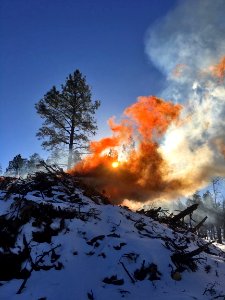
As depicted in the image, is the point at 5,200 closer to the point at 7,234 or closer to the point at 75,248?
the point at 7,234

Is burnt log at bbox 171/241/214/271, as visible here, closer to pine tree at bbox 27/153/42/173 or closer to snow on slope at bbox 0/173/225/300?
snow on slope at bbox 0/173/225/300

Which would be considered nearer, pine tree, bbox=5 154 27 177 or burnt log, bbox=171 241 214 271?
burnt log, bbox=171 241 214 271

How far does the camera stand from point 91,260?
6.44 meters

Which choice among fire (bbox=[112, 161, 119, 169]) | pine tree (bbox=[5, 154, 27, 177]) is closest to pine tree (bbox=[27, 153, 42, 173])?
pine tree (bbox=[5, 154, 27, 177])

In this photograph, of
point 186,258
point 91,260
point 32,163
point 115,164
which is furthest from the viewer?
point 32,163

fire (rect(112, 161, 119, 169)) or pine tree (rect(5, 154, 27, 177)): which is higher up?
pine tree (rect(5, 154, 27, 177))

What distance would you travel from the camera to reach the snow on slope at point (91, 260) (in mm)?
5474

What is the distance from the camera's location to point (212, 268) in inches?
297

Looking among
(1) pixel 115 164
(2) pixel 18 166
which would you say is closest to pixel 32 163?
(2) pixel 18 166

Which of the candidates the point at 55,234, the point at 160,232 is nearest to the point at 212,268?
the point at 160,232

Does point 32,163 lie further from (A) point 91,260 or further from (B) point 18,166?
(A) point 91,260

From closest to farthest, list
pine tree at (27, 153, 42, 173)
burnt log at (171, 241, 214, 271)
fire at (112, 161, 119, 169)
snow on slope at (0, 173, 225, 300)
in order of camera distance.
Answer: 1. snow on slope at (0, 173, 225, 300)
2. burnt log at (171, 241, 214, 271)
3. fire at (112, 161, 119, 169)
4. pine tree at (27, 153, 42, 173)

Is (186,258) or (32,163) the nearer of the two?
(186,258)

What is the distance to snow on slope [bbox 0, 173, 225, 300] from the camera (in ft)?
18.0
